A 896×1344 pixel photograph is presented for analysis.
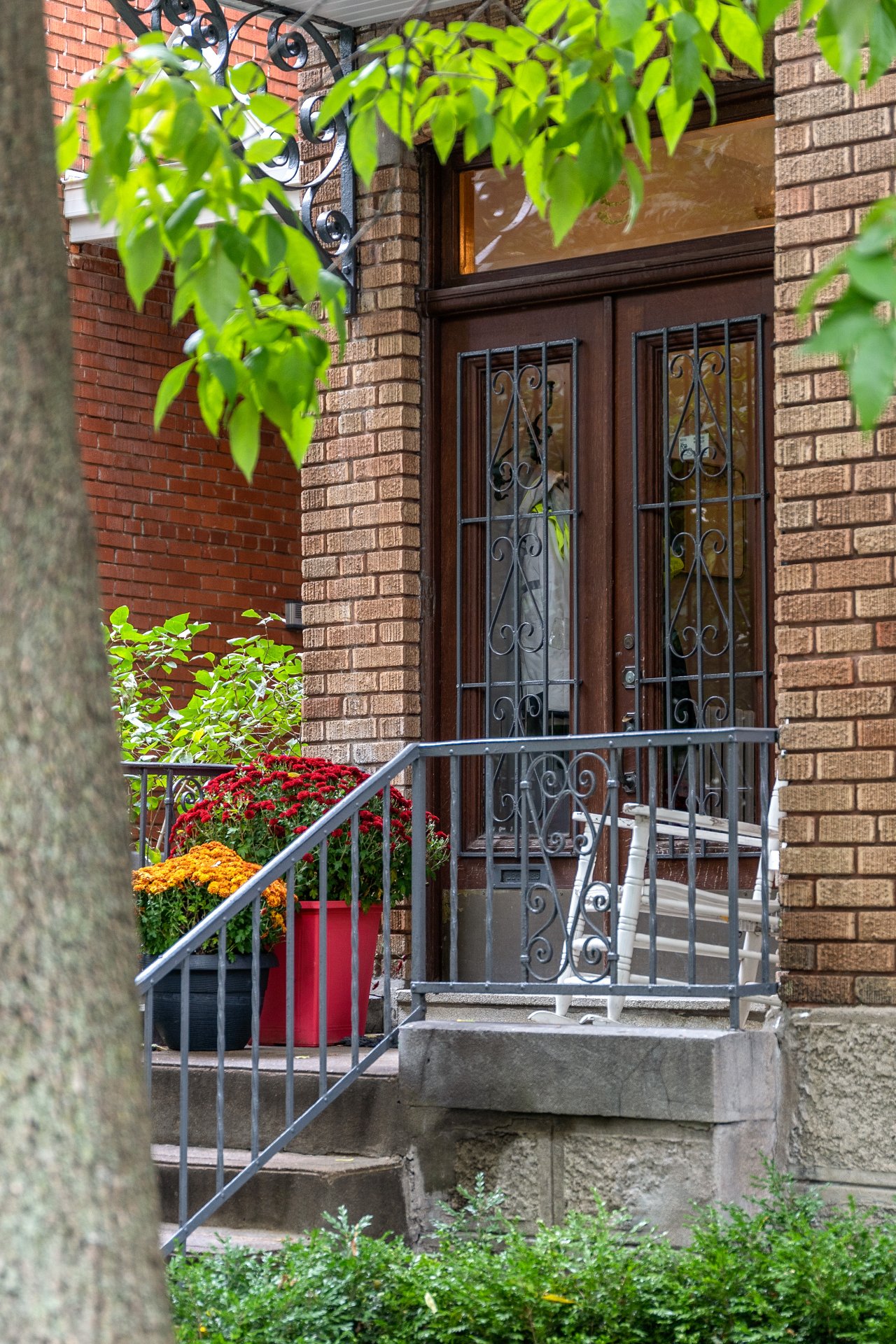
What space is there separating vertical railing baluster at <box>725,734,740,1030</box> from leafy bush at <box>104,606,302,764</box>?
3.49m

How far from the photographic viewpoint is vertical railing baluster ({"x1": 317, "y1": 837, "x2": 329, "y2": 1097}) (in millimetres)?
5211

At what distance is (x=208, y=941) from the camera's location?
579 cm

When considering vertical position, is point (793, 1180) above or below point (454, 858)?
below

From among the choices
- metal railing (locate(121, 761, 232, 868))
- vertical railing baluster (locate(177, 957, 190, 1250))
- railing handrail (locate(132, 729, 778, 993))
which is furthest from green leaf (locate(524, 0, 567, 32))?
metal railing (locate(121, 761, 232, 868))

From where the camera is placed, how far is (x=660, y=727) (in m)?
6.30

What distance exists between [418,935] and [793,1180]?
132cm

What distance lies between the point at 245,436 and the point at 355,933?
8.94 feet

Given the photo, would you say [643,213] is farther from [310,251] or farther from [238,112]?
[310,251]

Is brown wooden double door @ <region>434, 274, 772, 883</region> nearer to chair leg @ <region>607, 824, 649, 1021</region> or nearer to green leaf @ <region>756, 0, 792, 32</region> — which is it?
chair leg @ <region>607, 824, 649, 1021</region>

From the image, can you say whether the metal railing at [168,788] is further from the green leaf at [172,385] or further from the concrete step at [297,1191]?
the green leaf at [172,385]

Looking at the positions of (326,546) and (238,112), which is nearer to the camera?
(238,112)

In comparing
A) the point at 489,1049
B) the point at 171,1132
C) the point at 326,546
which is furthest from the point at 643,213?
the point at 171,1132

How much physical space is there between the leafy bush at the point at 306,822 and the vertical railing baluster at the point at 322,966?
31 centimetres

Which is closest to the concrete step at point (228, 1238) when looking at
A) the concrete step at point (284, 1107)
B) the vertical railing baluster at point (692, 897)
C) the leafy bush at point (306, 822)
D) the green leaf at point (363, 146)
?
the concrete step at point (284, 1107)
